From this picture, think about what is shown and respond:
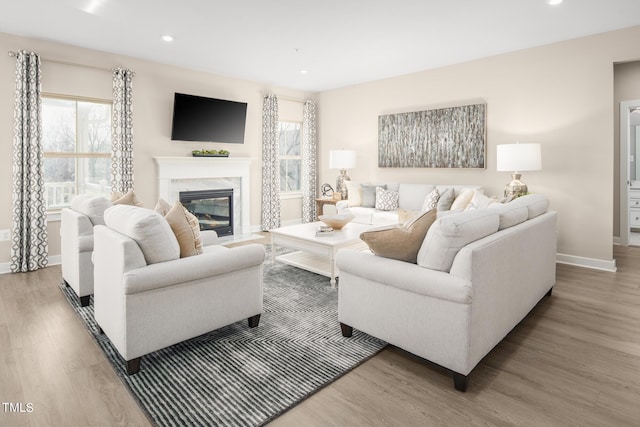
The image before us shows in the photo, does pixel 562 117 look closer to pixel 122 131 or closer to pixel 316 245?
pixel 316 245

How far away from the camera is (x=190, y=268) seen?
229 centimetres

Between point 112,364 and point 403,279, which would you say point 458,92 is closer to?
point 403,279

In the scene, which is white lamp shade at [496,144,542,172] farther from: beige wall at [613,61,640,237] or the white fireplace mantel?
the white fireplace mantel

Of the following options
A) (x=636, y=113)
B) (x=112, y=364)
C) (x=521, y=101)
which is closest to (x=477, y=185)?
(x=521, y=101)

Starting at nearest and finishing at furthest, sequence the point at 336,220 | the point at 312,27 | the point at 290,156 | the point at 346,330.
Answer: the point at 346,330, the point at 312,27, the point at 336,220, the point at 290,156

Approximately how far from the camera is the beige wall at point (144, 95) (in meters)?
4.25

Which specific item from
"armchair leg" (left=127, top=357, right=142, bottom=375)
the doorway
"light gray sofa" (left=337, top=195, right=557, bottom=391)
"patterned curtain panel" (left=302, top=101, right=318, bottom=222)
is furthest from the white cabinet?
"armchair leg" (left=127, top=357, right=142, bottom=375)

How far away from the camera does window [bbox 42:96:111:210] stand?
460 cm

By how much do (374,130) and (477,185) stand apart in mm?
2070

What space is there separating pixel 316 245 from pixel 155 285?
1888mm

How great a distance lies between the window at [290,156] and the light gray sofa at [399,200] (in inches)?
62.0

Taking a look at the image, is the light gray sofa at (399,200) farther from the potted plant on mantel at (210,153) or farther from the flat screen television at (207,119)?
the flat screen television at (207,119)

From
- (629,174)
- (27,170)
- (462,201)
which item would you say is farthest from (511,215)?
(27,170)

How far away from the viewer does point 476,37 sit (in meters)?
4.34
